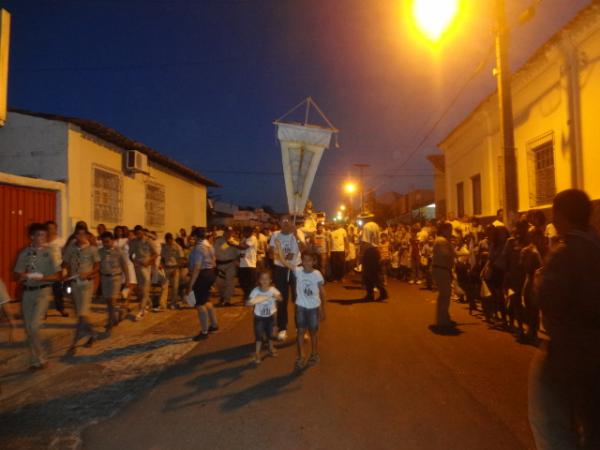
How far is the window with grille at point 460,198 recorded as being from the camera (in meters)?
19.8

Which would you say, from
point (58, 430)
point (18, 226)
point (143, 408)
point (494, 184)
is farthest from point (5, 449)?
point (494, 184)

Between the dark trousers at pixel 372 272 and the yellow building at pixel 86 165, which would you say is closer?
the dark trousers at pixel 372 272

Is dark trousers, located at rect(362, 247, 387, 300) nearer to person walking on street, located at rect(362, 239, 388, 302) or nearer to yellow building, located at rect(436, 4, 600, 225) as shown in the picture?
person walking on street, located at rect(362, 239, 388, 302)

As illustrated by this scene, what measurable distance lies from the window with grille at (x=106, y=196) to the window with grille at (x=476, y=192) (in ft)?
42.5

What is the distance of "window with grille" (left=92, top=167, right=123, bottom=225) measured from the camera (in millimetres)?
13258

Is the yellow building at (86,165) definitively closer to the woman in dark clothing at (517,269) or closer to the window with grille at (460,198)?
the woman in dark clothing at (517,269)

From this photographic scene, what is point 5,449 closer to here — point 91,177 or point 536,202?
point 91,177

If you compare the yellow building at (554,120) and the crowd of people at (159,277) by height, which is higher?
the yellow building at (554,120)

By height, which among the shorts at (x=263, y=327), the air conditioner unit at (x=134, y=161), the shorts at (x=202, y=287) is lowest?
the shorts at (x=263, y=327)


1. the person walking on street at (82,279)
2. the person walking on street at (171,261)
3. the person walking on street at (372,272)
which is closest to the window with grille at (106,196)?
the person walking on street at (171,261)

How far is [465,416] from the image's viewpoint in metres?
4.13

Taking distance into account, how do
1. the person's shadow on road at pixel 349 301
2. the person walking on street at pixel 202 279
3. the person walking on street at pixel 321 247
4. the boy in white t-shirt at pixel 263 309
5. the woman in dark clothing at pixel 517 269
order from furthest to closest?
the person walking on street at pixel 321 247 → the person's shadow on road at pixel 349 301 → the person walking on street at pixel 202 279 → the woman in dark clothing at pixel 517 269 → the boy in white t-shirt at pixel 263 309

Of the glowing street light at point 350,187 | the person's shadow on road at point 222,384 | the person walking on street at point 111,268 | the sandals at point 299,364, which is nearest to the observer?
the person's shadow on road at point 222,384

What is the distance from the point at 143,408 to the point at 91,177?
10021 mm
